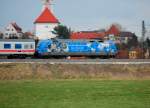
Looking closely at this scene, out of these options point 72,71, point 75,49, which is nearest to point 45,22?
point 75,49

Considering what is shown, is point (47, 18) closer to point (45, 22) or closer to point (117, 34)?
point (45, 22)

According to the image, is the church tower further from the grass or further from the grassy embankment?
the grass

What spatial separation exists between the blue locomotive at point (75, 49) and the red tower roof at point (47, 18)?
79.2m

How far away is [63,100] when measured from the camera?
16625 millimetres

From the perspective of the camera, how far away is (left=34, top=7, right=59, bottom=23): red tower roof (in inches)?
5217

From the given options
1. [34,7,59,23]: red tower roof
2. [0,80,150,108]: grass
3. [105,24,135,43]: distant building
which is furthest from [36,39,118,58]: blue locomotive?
[34,7,59,23]: red tower roof

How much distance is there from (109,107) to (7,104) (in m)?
3.96

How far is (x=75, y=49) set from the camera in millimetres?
53250

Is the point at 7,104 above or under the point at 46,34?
under

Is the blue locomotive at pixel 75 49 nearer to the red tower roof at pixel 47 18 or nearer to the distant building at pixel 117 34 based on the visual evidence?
the distant building at pixel 117 34

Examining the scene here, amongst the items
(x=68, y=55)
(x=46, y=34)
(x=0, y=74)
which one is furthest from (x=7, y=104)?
(x=46, y=34)

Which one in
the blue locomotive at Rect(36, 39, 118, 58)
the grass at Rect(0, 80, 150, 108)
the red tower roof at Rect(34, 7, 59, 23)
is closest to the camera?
the grass at Rect(0, 80, 150, 108)

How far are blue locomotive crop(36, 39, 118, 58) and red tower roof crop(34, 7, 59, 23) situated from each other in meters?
79.2

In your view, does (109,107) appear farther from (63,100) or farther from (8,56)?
(8,56)
